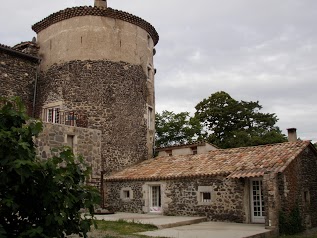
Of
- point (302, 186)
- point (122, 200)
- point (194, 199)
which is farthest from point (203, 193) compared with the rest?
point (122, 200)

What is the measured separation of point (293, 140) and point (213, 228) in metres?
7.40

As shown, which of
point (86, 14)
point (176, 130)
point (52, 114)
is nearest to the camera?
point (52, 114)

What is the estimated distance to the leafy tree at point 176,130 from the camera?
3394 cm

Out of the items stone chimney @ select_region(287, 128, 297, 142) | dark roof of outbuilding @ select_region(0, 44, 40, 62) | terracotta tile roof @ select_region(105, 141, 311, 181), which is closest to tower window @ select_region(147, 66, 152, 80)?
terracotta tile roof @ select_region(105, 141, 311, 181)

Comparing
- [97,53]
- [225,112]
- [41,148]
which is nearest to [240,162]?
[41,148]

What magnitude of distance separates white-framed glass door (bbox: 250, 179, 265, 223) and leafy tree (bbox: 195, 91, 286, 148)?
19.1 meters

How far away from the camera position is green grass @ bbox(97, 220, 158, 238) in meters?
11.0

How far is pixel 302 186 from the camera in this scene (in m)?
15.1

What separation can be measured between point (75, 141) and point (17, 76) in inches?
226

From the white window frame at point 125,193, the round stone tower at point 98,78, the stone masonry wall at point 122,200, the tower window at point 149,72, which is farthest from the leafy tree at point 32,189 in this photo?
the tower window at point 149,72

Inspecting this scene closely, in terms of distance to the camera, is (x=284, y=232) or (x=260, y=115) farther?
(x=260, y=115)

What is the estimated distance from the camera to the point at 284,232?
13078 mm

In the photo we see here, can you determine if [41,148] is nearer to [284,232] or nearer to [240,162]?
[240,162]

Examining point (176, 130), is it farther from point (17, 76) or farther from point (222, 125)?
point (17, 76)
